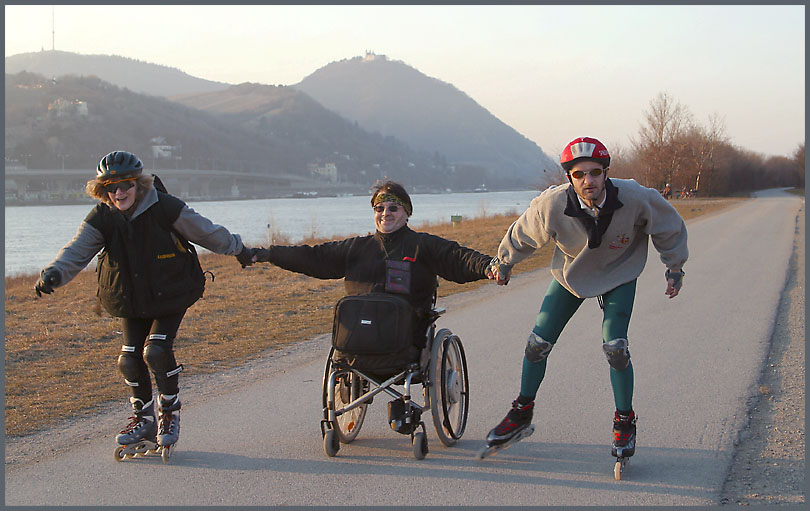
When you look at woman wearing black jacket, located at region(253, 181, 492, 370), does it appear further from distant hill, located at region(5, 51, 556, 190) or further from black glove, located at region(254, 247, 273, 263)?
distant hill, located at region(5, 51, 556, 190)

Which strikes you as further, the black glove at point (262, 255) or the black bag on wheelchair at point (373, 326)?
the black glove at point (262, 255)

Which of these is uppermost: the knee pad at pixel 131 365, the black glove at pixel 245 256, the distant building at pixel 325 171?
the distant building at pixel 325 171

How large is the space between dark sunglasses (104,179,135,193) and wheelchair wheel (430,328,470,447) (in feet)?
6.91

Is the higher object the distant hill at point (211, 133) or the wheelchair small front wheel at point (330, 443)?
the distant hill at point (211, 133)

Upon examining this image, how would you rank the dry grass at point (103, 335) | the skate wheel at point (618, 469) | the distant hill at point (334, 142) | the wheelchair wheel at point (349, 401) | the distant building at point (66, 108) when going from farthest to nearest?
the distant hill at point (334, 142) → the distant building at point (66, 108) → the dry grass at point (103, 335) → the wheelchair wheel at point (349, 401) → the skate wheel at point (618, 469)

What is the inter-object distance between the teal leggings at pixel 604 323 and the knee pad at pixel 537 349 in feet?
0.08

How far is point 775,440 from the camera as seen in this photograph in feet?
16.4

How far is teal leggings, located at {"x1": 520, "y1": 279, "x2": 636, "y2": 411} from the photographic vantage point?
4617 mm

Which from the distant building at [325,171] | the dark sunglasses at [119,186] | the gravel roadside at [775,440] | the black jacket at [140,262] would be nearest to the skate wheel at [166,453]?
the black jacket at [140,262]

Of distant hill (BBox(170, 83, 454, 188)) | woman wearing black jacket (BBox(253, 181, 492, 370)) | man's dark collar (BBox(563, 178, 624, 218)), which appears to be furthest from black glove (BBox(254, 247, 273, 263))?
distant hill (BBox(170, 83, 454, 188))

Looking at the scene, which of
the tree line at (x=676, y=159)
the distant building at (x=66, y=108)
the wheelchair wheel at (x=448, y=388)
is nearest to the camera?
the wheelchair wheel at (x=448, y=388)

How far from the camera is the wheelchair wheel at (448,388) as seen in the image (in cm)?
479

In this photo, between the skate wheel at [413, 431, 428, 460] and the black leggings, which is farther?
the black leggings

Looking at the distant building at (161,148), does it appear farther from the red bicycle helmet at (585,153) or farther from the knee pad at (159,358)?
the red bicycle helmet at (585,153)
